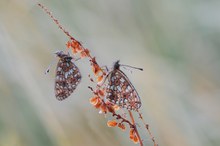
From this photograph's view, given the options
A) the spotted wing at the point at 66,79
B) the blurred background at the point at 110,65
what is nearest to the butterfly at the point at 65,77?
the spotted wing at the point at 66,79

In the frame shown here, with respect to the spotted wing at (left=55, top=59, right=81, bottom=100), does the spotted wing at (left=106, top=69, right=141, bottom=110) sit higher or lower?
lower

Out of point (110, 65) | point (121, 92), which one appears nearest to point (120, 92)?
point (121, 92)

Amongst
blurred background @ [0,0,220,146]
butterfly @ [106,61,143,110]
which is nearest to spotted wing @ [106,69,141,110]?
butterfly @ [106,61,143,110]

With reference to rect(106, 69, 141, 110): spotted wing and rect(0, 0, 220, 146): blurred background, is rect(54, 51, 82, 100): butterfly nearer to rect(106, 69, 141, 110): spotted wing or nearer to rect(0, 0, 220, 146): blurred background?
rect(106, 69, 141, 110): spotted wing

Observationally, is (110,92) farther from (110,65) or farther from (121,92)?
(110,65)

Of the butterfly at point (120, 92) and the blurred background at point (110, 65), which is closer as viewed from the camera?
the butterfly at point (120, 92)

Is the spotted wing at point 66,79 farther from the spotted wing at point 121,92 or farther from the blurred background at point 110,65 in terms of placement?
the blurred background at point 110,65

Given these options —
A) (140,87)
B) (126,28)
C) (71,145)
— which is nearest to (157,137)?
(140,87)
